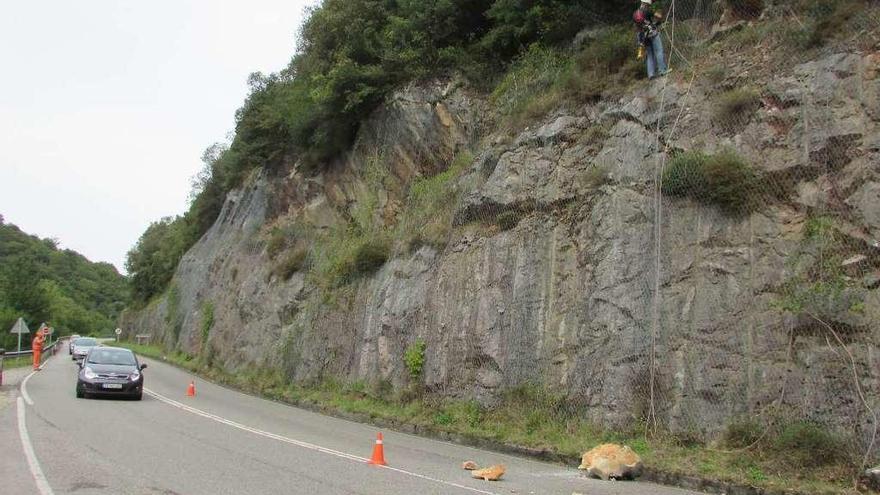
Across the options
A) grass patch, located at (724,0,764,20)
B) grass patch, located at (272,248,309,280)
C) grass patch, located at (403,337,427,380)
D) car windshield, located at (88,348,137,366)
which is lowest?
car windshield, located at (88,348,137,366)

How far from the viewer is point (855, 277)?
31.2 ft

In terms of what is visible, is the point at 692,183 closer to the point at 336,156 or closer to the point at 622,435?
the point at 622,435

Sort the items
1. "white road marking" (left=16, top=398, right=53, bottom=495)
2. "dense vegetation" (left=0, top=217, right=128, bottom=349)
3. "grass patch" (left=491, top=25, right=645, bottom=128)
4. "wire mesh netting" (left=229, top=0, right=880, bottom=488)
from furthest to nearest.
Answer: "dense vegetation" (left=0, top=217, right=128, bottom=349)
"grass patch" (left=491, top=25, right=645, bottom=128)
"wire mesh netting" (left=229, top=0, right=880, bottom=488)
"white road marking" (left=16, top=398, right=53, bottom=495)

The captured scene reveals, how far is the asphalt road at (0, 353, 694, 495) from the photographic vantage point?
26.5 ft

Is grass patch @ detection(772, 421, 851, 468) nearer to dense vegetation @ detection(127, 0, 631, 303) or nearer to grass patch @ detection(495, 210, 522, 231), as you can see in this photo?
grass patch @ detection(495, 210, 522, 231)

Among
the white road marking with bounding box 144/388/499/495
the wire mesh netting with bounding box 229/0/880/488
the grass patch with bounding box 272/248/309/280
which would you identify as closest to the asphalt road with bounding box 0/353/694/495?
the white road marking with bounding box 144/388/499/495

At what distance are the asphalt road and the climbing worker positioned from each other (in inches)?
344

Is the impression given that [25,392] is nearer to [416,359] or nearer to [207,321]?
[416,359]

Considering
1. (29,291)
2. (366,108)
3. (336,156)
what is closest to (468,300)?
(366,108)

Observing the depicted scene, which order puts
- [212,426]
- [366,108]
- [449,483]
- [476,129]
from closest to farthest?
[449,483] < [212,426] < [476,129] < [366,108]

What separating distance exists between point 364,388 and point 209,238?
28.7m

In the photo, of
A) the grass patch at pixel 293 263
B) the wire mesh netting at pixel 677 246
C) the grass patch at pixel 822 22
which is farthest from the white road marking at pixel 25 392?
the grass patch at pixel 822 22

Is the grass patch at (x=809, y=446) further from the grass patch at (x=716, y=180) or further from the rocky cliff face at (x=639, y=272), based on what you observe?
the grass patch at (x=716, y=180)

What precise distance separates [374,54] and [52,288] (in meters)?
80.4
